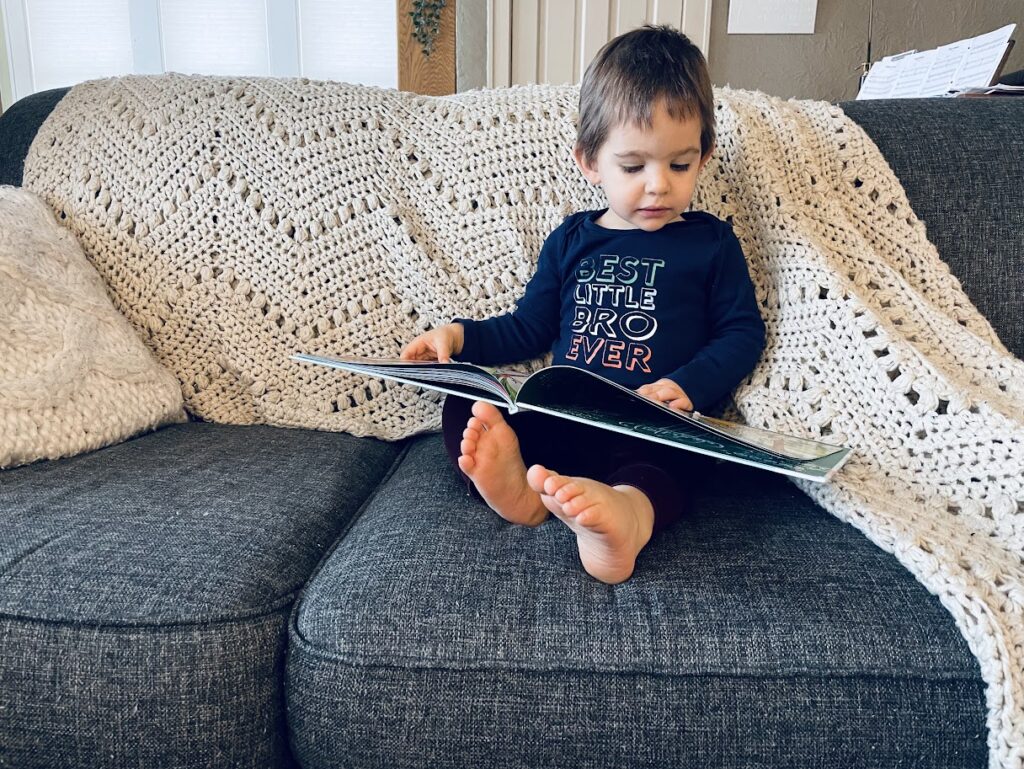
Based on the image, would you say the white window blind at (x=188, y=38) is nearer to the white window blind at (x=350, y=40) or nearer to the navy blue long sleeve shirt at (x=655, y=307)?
the white window blind at (x=350, y=40)

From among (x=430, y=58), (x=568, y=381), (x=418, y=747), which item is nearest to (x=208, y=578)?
(x=418, y=747)

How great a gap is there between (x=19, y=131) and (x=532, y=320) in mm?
865

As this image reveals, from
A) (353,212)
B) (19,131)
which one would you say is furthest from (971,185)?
(19,131)

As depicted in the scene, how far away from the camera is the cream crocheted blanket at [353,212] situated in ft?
3.46

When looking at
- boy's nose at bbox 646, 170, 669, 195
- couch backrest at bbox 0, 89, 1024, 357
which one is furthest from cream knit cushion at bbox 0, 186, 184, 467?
couch backrest at bbox 0, 89, 1024, 357

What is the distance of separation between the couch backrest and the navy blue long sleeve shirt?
30 centimetres

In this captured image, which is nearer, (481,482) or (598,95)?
(481,482)

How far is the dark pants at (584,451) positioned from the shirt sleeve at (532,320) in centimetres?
15

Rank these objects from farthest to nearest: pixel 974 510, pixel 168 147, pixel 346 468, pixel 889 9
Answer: pixel 889 9, pixel 168 147, pixel 346 468, pixel 974 510

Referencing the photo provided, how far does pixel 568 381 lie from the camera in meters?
0.71

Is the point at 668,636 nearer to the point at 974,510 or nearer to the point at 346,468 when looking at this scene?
the point at 974,510

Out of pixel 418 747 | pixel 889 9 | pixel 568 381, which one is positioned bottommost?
pixel 418 747

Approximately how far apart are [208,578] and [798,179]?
874 millimetres

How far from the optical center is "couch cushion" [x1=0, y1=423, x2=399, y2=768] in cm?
61
